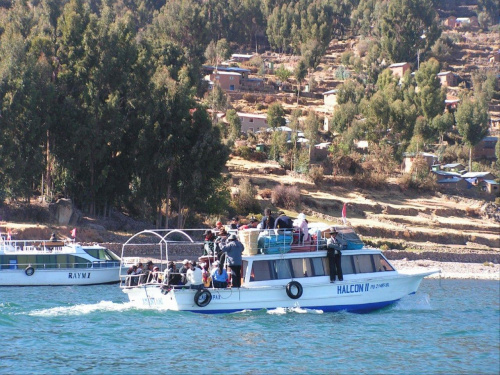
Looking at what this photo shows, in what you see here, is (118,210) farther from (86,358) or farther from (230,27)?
(230,27)

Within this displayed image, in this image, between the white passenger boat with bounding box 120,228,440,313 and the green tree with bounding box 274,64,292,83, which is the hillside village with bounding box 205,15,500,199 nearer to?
the green tree with bounding box 274,64,292,83

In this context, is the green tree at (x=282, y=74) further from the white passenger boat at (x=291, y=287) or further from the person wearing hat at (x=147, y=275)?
the person wearing hat at (x=147, y=275)

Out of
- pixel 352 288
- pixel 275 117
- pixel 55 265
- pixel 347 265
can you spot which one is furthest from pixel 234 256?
pixel 275 117

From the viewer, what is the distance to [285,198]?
67438 millimetres

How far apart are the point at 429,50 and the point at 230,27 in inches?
Result: 1219

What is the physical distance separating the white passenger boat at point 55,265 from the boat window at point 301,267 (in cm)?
1534

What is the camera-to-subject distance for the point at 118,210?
60.0 metres

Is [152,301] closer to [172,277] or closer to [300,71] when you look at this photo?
[172,277]

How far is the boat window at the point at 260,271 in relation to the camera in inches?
1150

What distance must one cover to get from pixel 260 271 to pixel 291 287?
1.18 metres

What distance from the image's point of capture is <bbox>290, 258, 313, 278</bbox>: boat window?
29.6 m

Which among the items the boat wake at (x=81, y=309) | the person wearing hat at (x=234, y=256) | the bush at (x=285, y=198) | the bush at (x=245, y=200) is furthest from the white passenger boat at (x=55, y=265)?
the bush at (x=285, y=198)

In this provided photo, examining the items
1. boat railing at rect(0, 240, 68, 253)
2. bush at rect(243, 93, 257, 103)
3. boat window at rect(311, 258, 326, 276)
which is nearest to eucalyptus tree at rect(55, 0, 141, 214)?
boat railing at rect(0, 240, 68, 253)

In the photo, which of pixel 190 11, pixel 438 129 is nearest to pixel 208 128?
pixel 438 129
